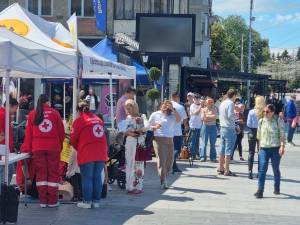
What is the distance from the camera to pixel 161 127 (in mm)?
11070

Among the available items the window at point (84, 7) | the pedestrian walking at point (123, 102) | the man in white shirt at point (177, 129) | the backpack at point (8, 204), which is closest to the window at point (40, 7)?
the window at point (84, 7)

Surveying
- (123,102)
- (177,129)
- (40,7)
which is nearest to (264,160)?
(177,129)

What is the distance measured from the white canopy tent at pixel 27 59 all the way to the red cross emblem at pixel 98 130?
45.1 inches

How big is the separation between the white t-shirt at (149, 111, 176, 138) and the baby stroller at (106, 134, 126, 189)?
0.75 m

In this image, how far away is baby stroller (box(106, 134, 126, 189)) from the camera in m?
11.0

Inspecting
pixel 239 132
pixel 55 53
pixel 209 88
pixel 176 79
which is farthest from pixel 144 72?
pixel 209 88

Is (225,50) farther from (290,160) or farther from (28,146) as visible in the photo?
(28,146)

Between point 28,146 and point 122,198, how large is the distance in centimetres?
199

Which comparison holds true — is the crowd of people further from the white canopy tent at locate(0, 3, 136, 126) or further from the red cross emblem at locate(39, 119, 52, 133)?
the white canopy tent at locate(0, 3, 136, 126)

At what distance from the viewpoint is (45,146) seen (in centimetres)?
887

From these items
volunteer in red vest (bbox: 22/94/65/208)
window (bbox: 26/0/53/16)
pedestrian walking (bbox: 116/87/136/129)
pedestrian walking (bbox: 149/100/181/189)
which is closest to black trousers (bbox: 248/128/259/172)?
pedestrian walking (bbox: 149/100/181/189)

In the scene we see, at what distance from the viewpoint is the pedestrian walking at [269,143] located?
10500 mm

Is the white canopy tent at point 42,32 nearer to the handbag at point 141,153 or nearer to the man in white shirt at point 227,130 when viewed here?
the handbag at point 141,153

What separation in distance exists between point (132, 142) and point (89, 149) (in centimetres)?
165
